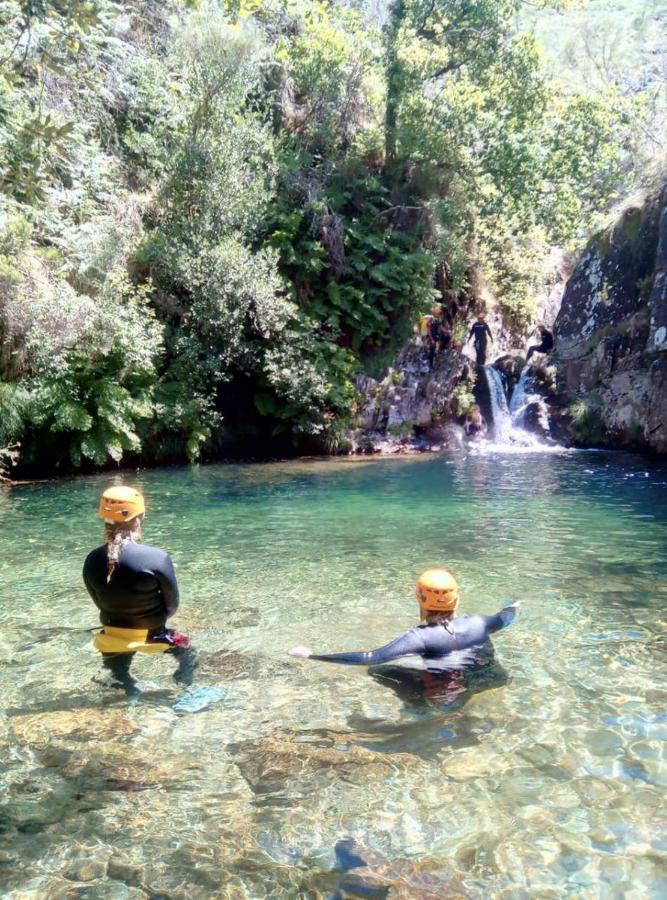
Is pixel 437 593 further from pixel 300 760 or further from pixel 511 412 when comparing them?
pixel 511 412

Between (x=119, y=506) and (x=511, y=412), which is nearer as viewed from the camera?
(x=119, y=506)

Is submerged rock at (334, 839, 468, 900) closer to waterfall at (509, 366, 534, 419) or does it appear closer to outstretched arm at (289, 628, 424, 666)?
outstretched arm at (289, 628, 424, 666)

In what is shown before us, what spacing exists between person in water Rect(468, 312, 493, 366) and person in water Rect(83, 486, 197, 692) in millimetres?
23144

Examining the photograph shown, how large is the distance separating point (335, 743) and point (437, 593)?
1.23 meters

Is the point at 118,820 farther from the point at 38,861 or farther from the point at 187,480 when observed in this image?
the point at 187,480

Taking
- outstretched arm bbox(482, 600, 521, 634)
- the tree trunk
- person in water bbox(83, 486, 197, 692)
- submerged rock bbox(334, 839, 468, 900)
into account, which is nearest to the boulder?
the tree trunk

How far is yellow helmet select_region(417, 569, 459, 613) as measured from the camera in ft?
16.8

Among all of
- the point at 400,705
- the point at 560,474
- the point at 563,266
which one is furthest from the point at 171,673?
the point at 563,266

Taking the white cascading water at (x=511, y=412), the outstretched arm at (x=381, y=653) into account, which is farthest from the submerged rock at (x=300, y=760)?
the white cascading water at (x=511, y=412)

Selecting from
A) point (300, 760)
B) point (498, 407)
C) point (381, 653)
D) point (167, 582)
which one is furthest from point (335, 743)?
point (498, 407)

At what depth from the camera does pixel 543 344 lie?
1099 inches

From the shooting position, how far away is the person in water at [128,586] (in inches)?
196

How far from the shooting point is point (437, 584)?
5.12 meters

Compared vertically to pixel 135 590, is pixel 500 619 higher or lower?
lower
